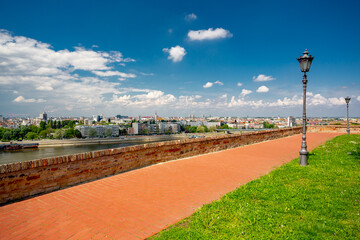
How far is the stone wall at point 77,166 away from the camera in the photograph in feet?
11.0

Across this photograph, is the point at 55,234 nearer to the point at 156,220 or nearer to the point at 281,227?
the point at 156,220

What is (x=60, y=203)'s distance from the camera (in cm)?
327

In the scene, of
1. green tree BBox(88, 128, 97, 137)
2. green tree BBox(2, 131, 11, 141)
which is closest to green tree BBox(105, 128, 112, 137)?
green tree BBox(88, 128, 97, 137)

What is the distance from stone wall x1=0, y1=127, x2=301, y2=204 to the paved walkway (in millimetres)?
200

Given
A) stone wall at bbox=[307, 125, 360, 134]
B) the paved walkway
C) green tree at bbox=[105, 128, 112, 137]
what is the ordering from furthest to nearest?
green tree at bbox=[105, 128, 112, 137] → stone wall at bbox=[307, 125, 360, 134] → the paved walkway

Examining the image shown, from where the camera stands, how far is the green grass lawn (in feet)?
7.40

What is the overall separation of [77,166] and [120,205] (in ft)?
5.76

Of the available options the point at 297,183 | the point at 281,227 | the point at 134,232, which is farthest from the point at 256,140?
the point at 134,232

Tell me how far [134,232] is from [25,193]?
8.20ft

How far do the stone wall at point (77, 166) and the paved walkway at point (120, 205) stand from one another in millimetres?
200

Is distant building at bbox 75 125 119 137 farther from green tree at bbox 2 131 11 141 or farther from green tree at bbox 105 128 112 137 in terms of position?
green tree at bbox 2 131 11 141

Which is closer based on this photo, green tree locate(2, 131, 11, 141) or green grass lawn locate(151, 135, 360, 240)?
green grass lawn locate(151, 135, 360, 240)

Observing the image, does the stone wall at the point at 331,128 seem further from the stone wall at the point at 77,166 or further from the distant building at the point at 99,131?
the distant building at the point at 99,131

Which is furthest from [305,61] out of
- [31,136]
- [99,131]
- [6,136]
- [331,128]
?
[99,131]
